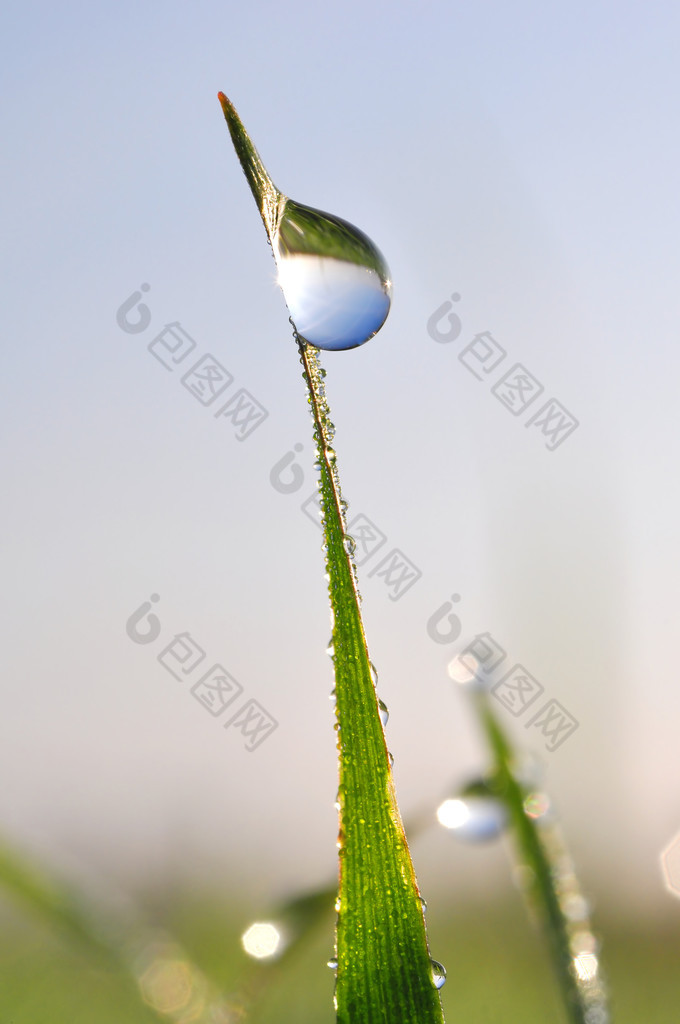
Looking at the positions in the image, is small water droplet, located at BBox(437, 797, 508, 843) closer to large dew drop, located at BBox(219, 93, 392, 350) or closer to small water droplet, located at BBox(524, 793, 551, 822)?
small water droplet, located at BBox(524, 793, 551, 822)

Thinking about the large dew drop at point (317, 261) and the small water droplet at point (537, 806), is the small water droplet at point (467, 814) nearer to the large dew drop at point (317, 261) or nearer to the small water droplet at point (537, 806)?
the small water droplet at point (537, 806)

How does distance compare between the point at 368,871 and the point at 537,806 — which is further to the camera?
the point at 537,806

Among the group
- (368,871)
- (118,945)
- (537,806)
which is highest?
(537,806)

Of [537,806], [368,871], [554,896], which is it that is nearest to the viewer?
[368,871]

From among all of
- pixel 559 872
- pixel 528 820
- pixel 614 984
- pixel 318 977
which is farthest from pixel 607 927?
pixel 528 820

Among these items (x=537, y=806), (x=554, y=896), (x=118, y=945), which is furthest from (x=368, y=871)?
(x=118, y=945)

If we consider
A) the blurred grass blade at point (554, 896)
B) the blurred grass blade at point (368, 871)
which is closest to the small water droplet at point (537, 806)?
the blurred grass blade at point (554, 896)

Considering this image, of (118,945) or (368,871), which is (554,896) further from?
(118,945)

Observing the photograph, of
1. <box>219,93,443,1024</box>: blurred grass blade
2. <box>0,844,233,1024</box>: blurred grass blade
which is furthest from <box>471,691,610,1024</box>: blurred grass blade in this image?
<box>0,844,233,1024</box>: blurred grass blade
